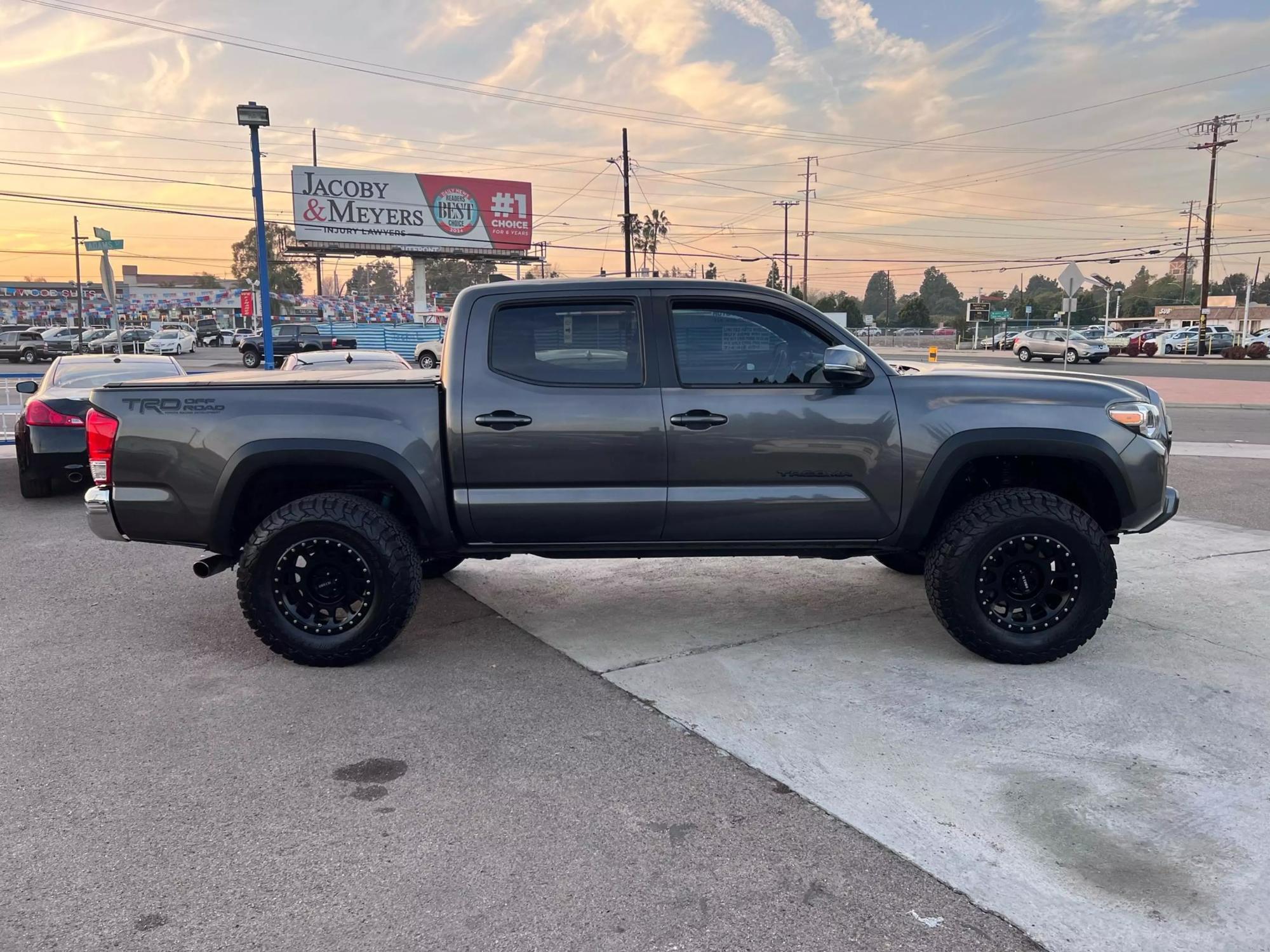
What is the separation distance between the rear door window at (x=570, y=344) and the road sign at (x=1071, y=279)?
2061 cm

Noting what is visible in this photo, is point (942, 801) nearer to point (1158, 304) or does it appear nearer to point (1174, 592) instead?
point (1174, 592)

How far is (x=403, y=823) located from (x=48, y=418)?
7.78 metres

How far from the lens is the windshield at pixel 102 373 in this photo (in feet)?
31.7

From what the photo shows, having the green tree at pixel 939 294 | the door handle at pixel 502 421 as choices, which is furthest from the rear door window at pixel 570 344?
the green tree at pixel 939 294

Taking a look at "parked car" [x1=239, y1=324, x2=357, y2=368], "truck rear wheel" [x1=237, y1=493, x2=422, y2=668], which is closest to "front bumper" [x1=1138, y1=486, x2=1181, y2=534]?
"truck rear wheel" [x1=237, y1=493, x2=422, y2=668]

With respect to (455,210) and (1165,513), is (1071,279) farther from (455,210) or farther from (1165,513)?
(455,210)

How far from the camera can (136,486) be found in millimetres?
4660

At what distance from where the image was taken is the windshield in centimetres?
966

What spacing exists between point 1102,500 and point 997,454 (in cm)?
73

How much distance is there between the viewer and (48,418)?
901 cm

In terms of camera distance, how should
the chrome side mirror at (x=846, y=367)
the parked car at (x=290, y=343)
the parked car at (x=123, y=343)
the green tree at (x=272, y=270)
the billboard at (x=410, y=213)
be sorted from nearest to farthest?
the chrome side mirror at (x=846, y=367) → the parked car at (x=290, y=343) → the parked car at (x=123, y=343) → the billboard at (x=410, y=213) → the green tree at (x=272, y=270)

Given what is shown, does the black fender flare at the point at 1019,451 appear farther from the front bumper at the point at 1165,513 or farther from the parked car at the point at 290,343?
the parked car at the point at 290,343

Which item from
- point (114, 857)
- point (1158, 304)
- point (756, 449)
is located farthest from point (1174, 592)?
point (1158, 304)

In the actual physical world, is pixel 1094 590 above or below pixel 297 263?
below
